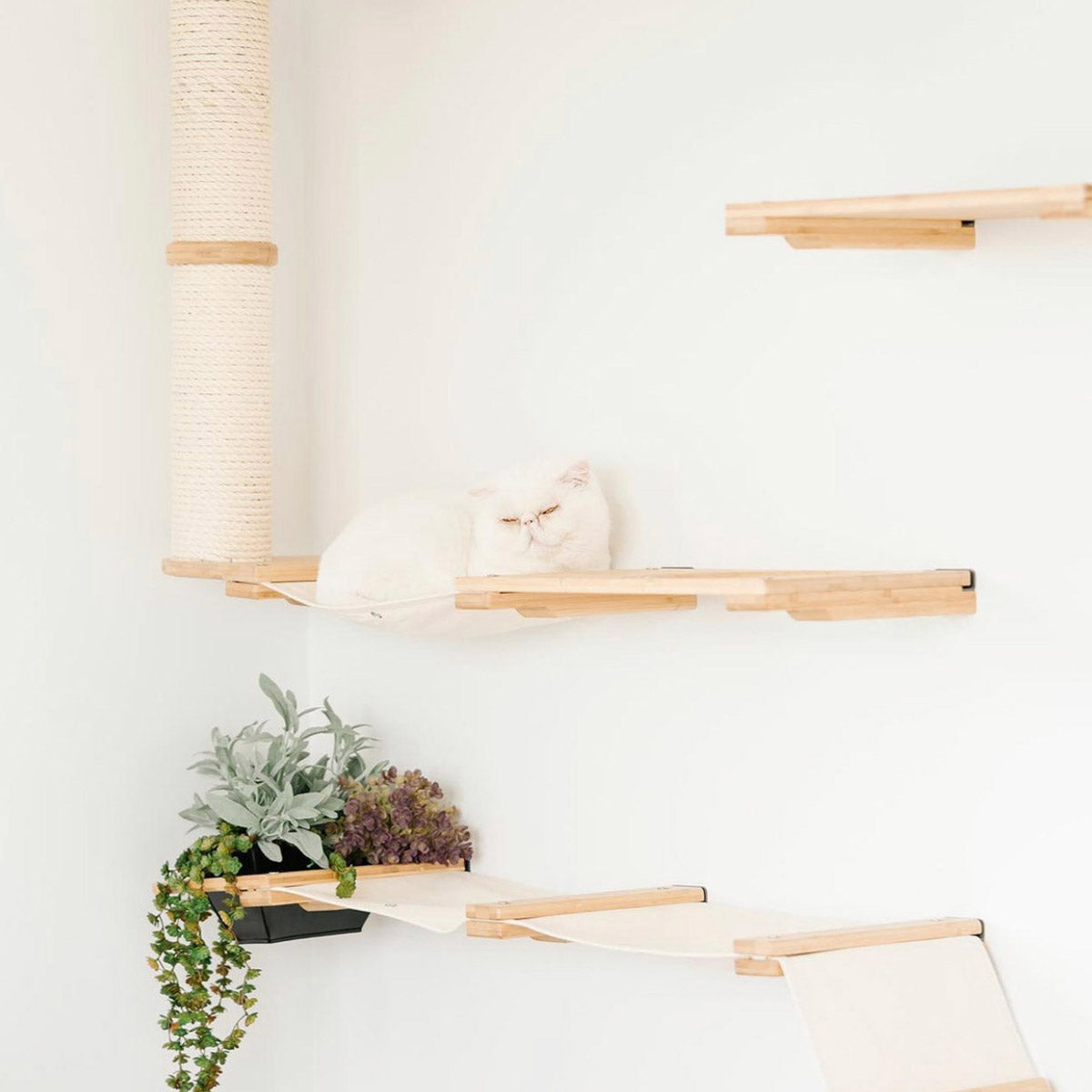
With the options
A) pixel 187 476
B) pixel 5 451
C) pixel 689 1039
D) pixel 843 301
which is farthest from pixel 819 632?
pixel 5 451

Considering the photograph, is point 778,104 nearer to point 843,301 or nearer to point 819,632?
point 843,301

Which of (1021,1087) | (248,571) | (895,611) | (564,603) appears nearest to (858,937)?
(1021,1087)

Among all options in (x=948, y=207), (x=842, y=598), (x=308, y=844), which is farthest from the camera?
(x=308, y=844)

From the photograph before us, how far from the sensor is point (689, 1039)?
6.14 ft

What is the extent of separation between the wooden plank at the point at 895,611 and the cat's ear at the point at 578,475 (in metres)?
0.38

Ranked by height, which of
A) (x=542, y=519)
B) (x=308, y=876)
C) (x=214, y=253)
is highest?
(x=214, y=253)

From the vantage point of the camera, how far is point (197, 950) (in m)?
2.11

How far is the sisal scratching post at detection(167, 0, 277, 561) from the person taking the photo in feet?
6.95

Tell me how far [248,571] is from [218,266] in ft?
1.35

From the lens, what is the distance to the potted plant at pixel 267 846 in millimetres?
2064

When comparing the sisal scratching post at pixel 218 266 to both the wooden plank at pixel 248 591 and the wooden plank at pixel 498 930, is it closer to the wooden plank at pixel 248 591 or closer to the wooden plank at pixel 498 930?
the wooden plank at pixel 248 591

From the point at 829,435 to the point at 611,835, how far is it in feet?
1.93

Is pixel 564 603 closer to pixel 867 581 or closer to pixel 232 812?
pixel 867 581

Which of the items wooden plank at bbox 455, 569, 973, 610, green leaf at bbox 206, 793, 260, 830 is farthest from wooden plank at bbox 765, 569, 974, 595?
green leaf at bbox 206, 793, 260, 830
